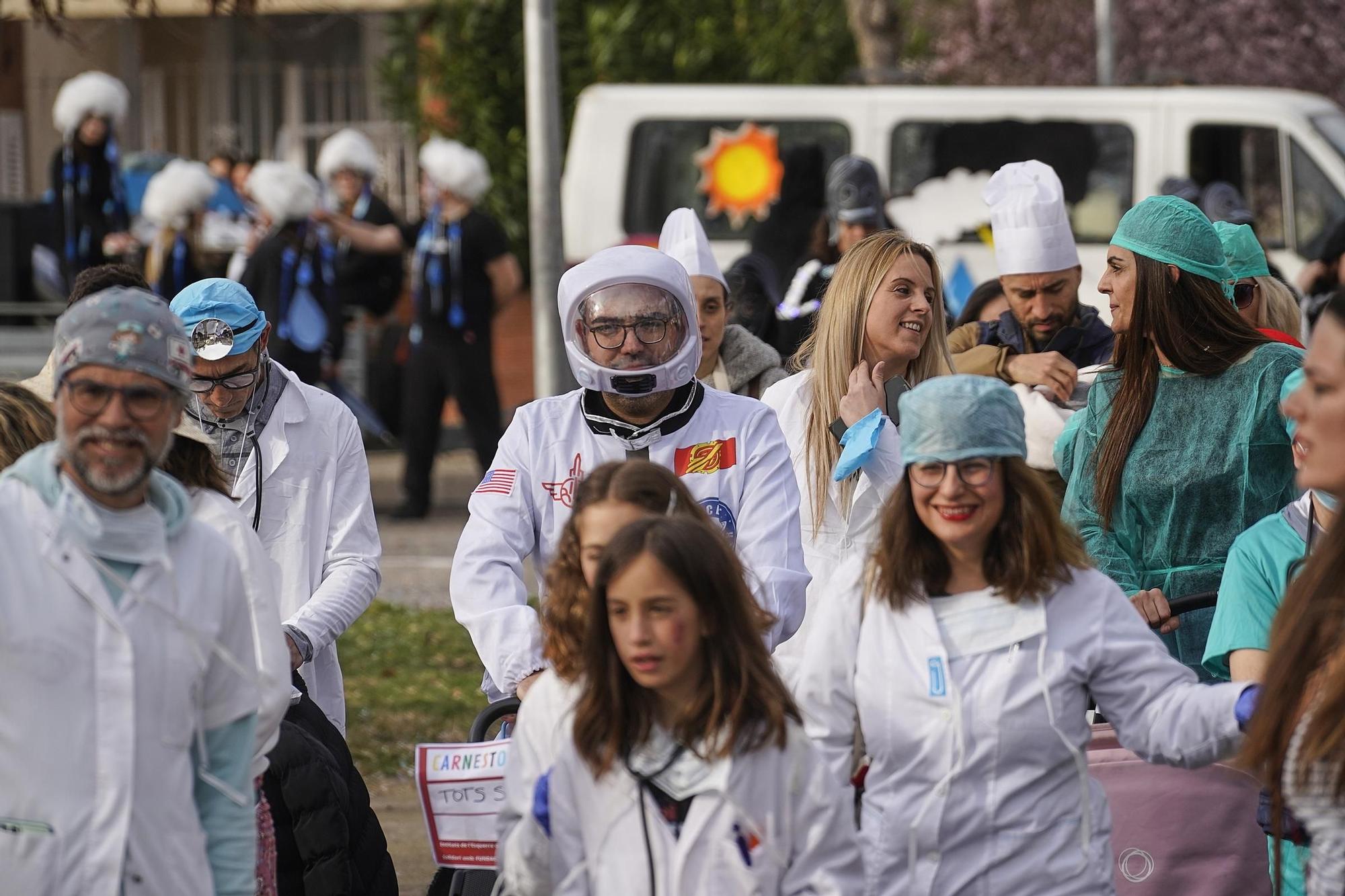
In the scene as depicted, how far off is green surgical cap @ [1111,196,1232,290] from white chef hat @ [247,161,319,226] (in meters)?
8.76

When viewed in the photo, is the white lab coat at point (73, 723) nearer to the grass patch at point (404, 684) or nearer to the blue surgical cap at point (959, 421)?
the blue surgical cap at point (959, 421)

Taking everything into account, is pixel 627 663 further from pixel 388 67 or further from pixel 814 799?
pixel 388 67

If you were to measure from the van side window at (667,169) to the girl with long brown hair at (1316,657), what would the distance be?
11808mm

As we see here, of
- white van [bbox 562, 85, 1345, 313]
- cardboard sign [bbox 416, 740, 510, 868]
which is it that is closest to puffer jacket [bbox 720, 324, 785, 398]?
cardboard sign [bbox 416, 740, 510, 868]

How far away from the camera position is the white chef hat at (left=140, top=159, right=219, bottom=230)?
13812 millimetres

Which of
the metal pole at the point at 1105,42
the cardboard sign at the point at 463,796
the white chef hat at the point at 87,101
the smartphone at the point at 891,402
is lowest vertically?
the cardboard sign at the point at 463,796

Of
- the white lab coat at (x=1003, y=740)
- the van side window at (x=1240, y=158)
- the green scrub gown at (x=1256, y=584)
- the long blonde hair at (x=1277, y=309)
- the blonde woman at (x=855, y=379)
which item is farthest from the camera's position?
the van side window at (x=1240, y=158)

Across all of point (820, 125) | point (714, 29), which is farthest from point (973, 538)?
point (714, 29)

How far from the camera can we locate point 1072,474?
5328 millimetres

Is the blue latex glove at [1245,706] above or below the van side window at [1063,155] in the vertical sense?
below

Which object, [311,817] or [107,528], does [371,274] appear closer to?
[311,817]

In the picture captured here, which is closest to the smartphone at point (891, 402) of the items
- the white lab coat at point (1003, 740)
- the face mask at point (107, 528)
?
the white lab coat at point (1003, 740)

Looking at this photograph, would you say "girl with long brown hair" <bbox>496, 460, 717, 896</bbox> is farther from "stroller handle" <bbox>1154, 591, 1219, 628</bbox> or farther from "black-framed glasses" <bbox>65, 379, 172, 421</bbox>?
"stroller handle" <bbox>1154, 591, 1219, 628</bbox>

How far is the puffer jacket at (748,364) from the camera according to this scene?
677 centimetres
